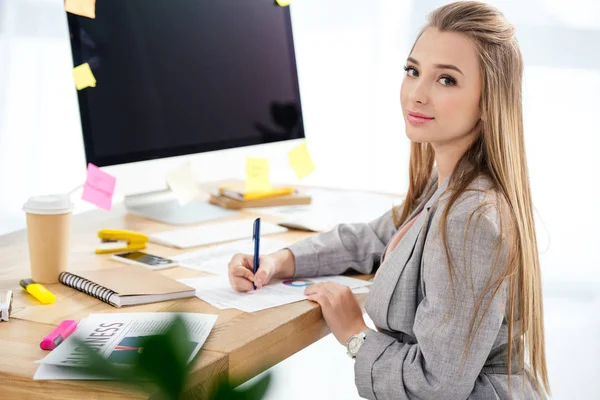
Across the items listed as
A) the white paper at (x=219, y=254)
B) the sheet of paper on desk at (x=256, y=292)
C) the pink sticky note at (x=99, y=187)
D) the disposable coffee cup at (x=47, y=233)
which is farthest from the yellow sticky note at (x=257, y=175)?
the disposable coffee cup at (x=47, y=233)

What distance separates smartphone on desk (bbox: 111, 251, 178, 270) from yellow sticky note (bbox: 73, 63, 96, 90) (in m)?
0.33

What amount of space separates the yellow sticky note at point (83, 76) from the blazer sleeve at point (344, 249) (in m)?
0.49

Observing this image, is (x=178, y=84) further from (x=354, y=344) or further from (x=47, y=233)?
(x=354, y=344)

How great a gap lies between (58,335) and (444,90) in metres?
0.65

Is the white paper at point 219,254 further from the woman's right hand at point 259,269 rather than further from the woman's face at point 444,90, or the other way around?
the woman's face at point 444,90

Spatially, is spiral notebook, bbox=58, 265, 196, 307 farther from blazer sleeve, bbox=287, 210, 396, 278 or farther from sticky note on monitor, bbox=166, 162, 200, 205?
sticky note on monitor, bbox=166, 162, 200, 205

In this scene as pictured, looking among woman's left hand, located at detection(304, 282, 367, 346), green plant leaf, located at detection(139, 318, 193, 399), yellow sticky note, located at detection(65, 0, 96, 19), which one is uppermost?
yellow sticky note, located at detection(65, 0, 96, 19)

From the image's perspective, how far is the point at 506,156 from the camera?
1225 mm

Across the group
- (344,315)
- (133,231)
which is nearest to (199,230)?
(133,231)

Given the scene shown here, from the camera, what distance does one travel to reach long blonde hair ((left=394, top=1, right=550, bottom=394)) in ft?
3.87

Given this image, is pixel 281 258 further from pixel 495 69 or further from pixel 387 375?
pixel 495 69

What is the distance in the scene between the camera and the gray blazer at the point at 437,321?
1117 millimetres

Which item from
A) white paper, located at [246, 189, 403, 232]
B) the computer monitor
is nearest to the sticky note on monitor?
the computer monitor

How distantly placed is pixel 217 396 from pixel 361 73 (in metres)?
2.73
